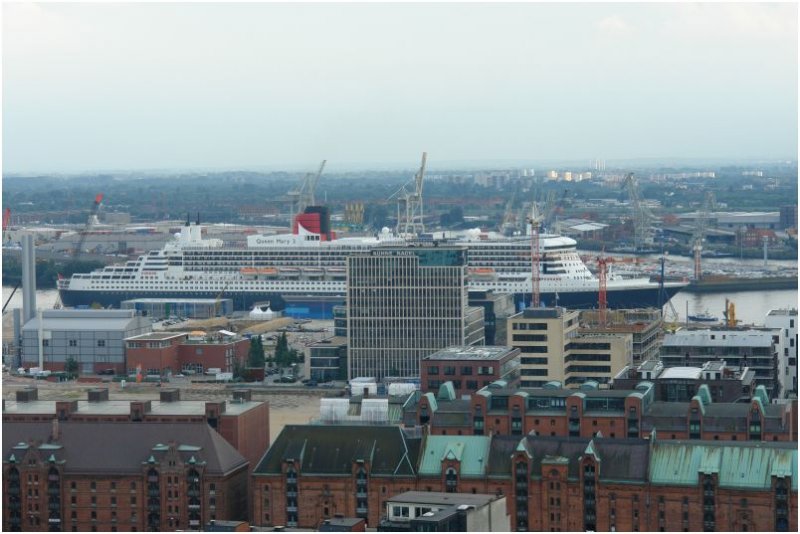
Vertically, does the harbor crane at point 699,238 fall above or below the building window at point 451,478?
below

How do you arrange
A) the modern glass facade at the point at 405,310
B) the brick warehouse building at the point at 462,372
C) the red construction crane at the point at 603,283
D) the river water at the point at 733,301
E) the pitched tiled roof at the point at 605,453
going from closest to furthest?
the pitched tiled roof at the point at 605,453 < the brick warehouse building at the point at 462,372 < the modern glass facade at the point at 405,310 < the red construction crane at the point at 603,283 < the river water at the point at 733,301

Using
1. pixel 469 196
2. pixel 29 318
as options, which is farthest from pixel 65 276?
pixel 469 196

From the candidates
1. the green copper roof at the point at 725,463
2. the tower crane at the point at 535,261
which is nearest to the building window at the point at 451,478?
the green copper roof at the point at 725,463

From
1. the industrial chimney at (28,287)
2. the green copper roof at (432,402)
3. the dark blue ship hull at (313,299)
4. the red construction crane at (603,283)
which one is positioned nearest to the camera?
the green copper roof at (432,402)

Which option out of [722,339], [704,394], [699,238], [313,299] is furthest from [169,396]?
[699,238]

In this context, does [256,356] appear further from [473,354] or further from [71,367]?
[473,354]

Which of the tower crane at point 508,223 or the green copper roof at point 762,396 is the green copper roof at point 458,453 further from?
the tower crane at point 508,223

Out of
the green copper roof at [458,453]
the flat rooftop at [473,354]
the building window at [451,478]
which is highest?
the flat rooftop at [473,354]
